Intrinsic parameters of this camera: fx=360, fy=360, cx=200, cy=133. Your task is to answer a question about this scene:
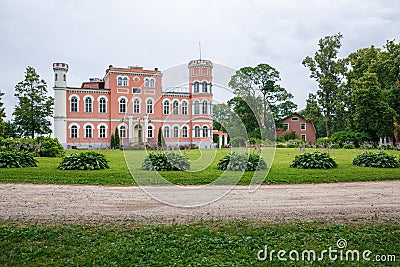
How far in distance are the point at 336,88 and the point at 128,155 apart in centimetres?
4516

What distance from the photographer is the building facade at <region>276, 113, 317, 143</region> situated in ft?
200

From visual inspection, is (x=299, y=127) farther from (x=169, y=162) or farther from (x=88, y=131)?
(x=169, y=162)

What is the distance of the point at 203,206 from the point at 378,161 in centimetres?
1208

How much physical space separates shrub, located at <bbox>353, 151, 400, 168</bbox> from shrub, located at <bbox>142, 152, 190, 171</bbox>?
8.83 m

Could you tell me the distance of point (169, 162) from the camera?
15.4m

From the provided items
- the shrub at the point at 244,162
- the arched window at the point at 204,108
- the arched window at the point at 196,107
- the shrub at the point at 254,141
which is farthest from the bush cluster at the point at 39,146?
the arched window at the point at 204,108

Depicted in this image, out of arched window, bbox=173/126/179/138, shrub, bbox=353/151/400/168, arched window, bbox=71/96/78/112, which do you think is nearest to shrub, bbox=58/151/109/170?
arched window, bbox=173/126/179/138

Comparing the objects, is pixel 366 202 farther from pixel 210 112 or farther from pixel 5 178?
pixel 5 178

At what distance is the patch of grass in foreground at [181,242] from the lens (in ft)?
15.9

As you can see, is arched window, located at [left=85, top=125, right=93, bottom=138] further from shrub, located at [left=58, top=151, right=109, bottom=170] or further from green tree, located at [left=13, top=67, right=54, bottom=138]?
shrub, located at [left=58, top=151, right=109, bottom=170]

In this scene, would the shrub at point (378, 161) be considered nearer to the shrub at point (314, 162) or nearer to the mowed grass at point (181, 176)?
the mowed grass at point (181, 176)

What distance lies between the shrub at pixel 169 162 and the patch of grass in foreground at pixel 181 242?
27.9 ft

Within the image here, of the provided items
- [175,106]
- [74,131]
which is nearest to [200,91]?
[175,106]

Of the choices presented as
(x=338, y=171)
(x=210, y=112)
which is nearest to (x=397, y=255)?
(x=210, y=112)
